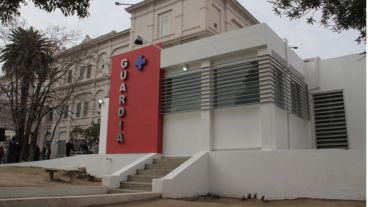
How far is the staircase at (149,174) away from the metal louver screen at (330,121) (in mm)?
5832

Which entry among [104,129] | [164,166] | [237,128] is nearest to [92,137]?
[104,129]

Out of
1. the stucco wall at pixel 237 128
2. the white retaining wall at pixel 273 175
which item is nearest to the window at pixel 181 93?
the stucco wall at pixel 237 128

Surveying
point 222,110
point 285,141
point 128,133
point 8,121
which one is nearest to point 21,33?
point 8,121

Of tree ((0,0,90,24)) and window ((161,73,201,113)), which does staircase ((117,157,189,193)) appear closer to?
window ((161,73,201,113))

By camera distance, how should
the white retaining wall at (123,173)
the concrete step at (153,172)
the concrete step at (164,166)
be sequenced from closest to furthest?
the white retaining wall at (123,173) → the concrete step at (153,172) → the concrete step at (164,166)

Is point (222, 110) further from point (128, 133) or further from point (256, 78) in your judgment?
point (128, 133)

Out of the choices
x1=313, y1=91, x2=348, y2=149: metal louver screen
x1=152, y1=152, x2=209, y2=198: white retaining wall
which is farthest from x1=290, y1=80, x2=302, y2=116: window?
x1=152, y1=152, x2=209, y2=198: white retaining wall

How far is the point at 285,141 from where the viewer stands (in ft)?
40.7

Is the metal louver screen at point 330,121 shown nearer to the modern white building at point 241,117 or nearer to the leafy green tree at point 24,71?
the modern white building at point 241,117

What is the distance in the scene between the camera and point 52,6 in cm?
703

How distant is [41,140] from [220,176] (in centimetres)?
3358

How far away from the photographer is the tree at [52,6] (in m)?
6.92

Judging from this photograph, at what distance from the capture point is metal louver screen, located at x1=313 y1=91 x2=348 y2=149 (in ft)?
46.9

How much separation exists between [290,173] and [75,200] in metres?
5.79
